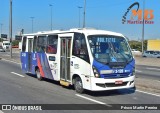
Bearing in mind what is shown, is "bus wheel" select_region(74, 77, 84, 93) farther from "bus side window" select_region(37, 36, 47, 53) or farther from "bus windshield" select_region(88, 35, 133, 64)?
"bus side window" select_region(37, 36, 47, 53)

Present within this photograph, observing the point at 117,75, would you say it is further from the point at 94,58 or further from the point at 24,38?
the point at 24,38

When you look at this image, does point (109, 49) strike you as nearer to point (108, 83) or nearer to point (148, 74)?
point (108, 83)

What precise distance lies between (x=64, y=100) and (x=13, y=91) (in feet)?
9.79

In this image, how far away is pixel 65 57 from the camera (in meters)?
14.6

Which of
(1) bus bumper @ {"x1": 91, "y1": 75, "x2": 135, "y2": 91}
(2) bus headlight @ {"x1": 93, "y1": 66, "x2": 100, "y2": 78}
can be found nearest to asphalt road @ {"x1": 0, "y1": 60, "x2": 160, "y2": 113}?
(1) bus bumper @ {"x1": 91, "y1": 75, "x2": 135, "y2": 91}

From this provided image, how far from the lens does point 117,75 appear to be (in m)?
12.8

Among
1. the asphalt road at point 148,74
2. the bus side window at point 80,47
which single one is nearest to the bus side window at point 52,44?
the bus side window at point 80,47

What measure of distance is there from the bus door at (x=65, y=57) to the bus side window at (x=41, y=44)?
88.7 inches

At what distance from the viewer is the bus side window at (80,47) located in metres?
13.1

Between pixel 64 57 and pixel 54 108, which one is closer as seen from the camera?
pixel 54 108

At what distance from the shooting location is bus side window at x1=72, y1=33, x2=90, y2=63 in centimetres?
1307

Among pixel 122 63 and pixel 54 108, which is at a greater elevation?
pixel 122 63

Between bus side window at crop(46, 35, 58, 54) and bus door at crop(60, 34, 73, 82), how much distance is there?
68 cm

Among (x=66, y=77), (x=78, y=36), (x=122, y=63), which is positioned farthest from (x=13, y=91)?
(x=122, y=63)
